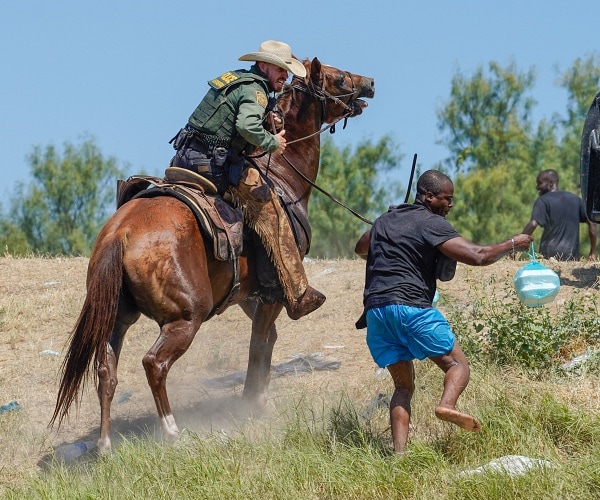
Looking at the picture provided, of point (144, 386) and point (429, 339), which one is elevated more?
point (429, 339)

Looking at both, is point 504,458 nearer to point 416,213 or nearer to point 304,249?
point 416,213

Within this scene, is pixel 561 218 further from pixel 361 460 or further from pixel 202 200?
pixel 361 460

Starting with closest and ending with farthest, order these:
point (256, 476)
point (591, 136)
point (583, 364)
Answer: point (256, 476) < point (583, 364) < point (591, 136)

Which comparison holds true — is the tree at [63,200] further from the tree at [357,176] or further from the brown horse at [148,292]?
the brown horse at [148,292]

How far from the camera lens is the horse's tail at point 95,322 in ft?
24.0

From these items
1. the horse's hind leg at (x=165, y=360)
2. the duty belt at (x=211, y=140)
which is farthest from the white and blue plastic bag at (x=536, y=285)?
the horse's hind leg at (x=165, y=360)

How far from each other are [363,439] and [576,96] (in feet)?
103

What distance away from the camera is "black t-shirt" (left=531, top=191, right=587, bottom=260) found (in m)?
14.0

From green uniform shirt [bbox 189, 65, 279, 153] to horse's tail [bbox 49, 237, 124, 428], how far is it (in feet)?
4.55

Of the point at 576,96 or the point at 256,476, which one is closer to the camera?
the point at 256,476

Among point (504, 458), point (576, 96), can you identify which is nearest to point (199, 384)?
point (504, 458)

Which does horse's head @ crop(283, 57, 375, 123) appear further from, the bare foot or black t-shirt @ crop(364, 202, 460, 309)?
the bare foot

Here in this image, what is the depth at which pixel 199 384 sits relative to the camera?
1004 centimetres

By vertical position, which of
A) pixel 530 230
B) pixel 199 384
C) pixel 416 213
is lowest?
pixel 199 384
